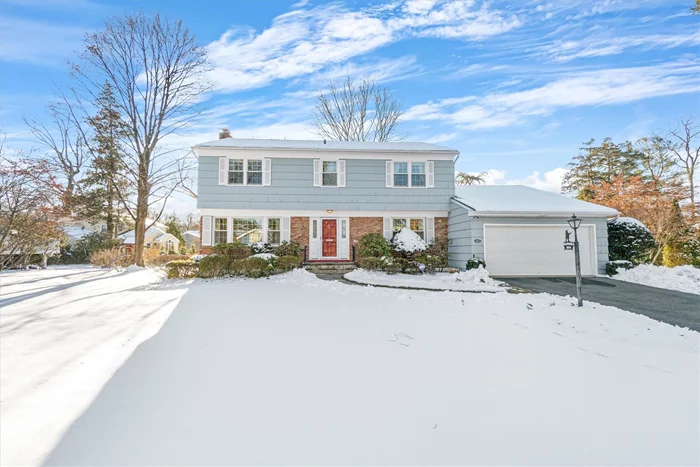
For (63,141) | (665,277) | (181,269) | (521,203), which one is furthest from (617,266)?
(63,141)

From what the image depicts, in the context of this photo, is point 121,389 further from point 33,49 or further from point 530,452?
point 33,49

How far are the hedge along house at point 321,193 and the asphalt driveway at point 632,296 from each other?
→ 4727 millimetres

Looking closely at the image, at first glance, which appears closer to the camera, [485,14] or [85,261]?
[485,14]

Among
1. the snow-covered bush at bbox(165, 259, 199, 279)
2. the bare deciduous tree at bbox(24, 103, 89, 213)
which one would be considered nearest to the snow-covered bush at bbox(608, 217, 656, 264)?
the snow-covered bush at bbox(165, 259, 199, 279)

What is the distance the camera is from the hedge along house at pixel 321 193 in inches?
511

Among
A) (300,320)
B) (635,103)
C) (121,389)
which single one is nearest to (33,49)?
(121,389)

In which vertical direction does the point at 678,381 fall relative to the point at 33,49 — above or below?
below

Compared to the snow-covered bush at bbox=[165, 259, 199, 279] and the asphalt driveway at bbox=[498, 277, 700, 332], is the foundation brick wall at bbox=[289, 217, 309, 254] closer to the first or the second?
the snow-covered bush at bbox=[165, 259, 199, 279]

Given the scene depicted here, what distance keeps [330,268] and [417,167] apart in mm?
5907

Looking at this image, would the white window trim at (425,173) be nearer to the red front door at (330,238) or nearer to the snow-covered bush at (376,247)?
the snow-covered bush at (376,247)

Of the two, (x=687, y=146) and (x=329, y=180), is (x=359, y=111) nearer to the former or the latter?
(x=329, y=180)

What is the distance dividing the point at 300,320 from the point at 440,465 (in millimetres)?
3622

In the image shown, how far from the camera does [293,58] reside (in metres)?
10.2

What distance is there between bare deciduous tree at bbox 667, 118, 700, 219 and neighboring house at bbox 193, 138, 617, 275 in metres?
11.2
